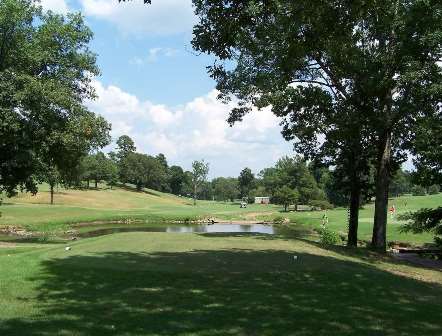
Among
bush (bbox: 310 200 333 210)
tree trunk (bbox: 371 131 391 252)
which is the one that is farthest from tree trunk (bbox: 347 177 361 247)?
bush (bbox: 310 200 333 210)

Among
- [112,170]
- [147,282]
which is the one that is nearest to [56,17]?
[147,282]

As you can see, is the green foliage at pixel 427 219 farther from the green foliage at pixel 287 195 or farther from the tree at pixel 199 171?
the tree at pixel 199 171

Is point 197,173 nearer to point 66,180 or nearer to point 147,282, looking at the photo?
point 66,180

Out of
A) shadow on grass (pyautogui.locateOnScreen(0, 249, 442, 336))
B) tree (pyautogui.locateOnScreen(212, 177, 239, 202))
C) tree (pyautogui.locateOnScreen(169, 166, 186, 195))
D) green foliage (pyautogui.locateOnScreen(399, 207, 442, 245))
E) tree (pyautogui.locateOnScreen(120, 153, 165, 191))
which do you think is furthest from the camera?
tree (pyautogui.locateOnScreen(212, 177, 239, 202))

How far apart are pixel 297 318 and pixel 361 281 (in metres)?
4.51

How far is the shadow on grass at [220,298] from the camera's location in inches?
304

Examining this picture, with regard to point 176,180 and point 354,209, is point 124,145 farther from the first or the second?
point 354,209

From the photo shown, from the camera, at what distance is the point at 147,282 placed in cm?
1124

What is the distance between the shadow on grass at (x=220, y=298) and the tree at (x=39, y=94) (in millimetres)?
12400

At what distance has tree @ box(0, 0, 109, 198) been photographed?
24.7m

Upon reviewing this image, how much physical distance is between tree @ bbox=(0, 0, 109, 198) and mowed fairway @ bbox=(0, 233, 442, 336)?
10557 millimetres

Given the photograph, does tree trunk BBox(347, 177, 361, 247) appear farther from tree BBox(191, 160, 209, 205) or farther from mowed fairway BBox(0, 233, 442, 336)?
tree BBox(191, 160, 209, 205)

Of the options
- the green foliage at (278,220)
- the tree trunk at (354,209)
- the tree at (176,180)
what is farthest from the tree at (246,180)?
the tree trunk at (354,209)

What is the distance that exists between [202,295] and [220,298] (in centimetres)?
42
